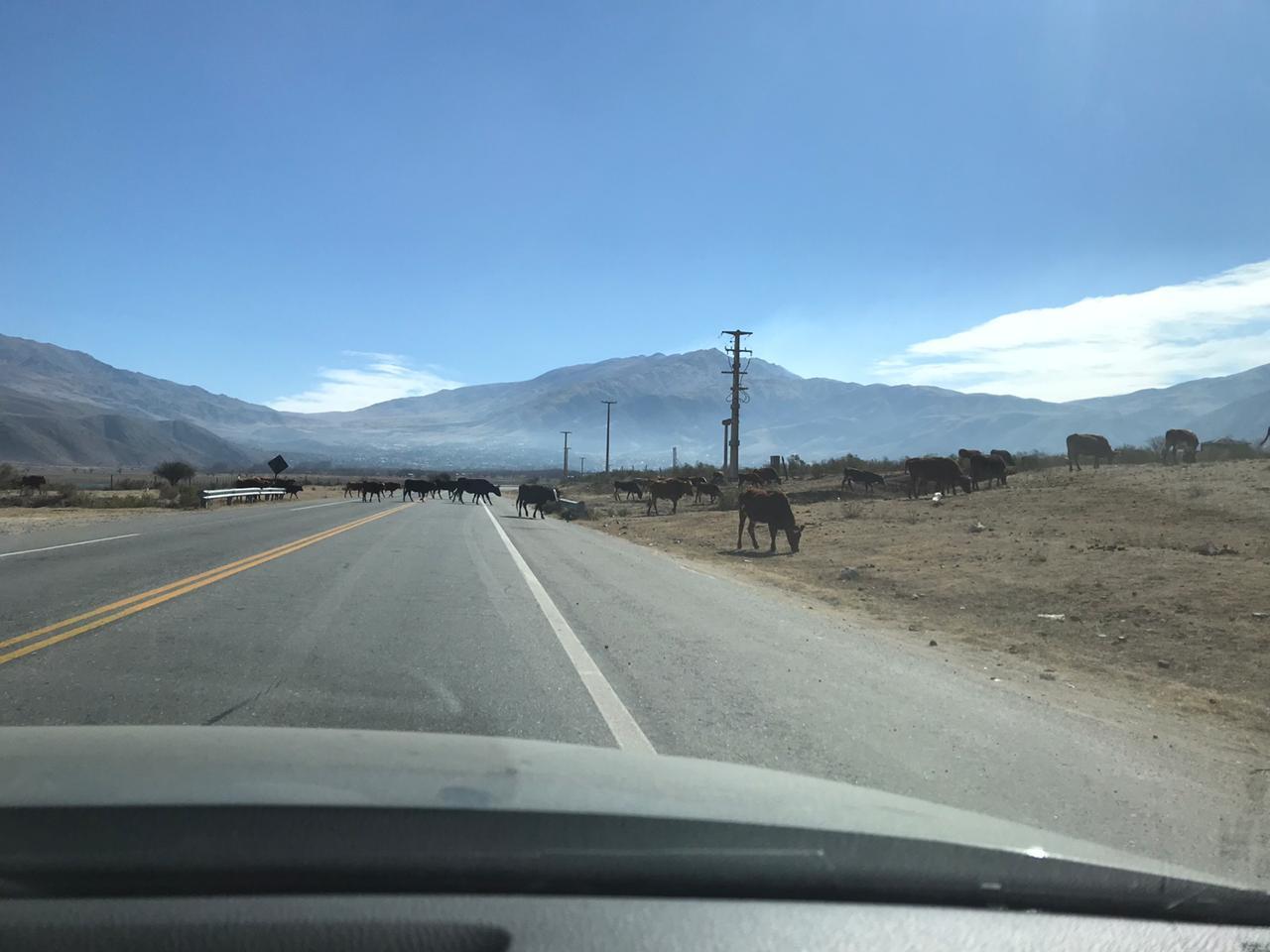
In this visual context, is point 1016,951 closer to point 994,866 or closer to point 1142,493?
point 994,866

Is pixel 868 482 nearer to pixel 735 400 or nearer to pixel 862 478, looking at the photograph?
pixel 862 478

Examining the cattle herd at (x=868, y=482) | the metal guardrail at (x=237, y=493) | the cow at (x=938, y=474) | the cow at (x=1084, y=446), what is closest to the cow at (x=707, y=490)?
the cattle herd at (x=868, y=482)

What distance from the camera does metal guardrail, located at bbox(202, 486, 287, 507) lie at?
45.4m

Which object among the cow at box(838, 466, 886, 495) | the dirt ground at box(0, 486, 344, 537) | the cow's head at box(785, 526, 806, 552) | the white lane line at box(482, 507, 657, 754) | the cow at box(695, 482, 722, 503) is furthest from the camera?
the cow at box(695, 482, 722, 503)

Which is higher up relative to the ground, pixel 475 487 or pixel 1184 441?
pixel 1184 441

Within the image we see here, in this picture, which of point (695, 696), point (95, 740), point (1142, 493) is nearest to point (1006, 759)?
point (695, 696)

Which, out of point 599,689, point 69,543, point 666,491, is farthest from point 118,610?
point 666,491

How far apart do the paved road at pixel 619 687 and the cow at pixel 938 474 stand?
2156 cm

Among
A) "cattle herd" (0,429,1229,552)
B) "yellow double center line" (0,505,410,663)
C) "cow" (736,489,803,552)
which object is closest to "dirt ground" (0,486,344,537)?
"yellow double center line" (0,505,410,663)

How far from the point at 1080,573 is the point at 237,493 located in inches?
1712

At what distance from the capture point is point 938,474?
110 ft

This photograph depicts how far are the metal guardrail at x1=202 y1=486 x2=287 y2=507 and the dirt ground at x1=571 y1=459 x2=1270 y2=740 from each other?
80.9ft

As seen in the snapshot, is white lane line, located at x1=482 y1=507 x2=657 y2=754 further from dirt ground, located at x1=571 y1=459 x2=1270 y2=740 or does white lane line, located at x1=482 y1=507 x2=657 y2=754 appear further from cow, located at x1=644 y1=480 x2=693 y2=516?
cow, located at x1=644 y1=480 x2=693 y2=516

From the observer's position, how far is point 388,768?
362 centimetres
